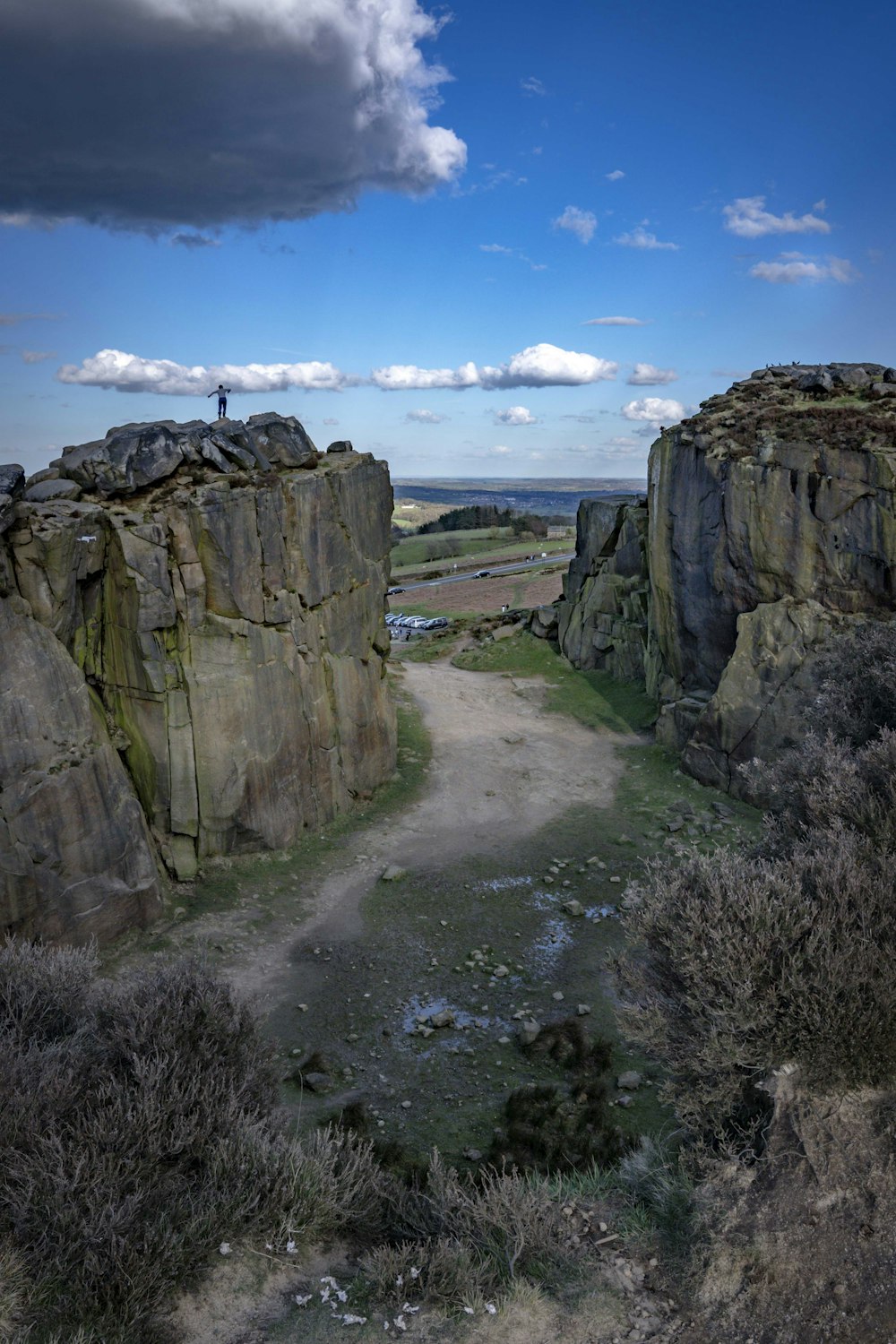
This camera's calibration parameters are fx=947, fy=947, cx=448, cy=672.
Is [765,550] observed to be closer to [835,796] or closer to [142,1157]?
[835,796]

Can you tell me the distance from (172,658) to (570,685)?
59.4 feet

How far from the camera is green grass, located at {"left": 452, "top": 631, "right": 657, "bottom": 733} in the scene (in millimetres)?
30203

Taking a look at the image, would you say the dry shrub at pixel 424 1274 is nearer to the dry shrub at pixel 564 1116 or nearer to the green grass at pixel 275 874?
the dry shrub at pixel 564 1116

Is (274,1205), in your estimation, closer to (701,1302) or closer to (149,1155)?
(149,1155)

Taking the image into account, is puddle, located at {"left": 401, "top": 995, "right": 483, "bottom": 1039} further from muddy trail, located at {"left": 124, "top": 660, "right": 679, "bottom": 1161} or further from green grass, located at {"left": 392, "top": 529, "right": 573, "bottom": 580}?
green grass, located at {"left": 392, "top": 529, "right": 573, "bottom": 580}

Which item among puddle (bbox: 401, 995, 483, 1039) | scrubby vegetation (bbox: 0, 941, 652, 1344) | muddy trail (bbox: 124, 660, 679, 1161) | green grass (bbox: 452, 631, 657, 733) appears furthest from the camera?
green grass (bbox: 452, 631, 657, 733)

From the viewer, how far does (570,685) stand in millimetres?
33844

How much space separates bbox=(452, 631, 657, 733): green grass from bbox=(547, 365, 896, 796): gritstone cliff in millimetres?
Result: 1147

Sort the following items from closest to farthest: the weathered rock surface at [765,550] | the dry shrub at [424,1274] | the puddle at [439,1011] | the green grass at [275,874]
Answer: the dry shrub at [424,1274] < the puddle at [439,1011] < the green grass at [275,874] < the weathered rock surface at [765,550]

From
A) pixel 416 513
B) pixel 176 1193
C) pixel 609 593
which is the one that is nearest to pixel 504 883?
pixel 176 1193

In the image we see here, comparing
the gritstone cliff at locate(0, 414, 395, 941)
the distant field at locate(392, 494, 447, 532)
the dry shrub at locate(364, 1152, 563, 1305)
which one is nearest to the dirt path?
the gritstone cliff at locate(0, 414, 395, 941)

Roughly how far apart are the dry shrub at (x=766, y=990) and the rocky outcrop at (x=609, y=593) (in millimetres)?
23087

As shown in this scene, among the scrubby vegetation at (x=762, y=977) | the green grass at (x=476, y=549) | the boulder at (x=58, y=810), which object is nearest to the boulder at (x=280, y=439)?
the boulder at (x=58, y=810)

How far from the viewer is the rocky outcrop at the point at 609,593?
33.2 m
